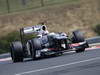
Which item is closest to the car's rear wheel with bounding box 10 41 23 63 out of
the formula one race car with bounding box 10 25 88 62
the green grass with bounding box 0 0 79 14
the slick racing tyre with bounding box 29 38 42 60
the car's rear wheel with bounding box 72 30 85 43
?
the formula one race car with bounding box 10 25 88 62

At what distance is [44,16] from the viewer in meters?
38.8

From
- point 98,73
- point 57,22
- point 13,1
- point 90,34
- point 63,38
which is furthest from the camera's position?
point 13,1

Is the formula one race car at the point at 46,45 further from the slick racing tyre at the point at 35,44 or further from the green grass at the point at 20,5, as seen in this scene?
the green grass at the point at 20,5

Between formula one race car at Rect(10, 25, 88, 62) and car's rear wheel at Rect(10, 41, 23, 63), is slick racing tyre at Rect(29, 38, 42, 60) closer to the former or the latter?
formula one race car at Rect(10, 25, 88, 62)

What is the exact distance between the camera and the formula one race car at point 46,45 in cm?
1934

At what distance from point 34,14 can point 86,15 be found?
3996 mm

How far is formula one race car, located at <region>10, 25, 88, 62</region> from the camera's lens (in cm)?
1934

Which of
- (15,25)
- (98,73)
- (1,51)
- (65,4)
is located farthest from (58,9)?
(98,73)

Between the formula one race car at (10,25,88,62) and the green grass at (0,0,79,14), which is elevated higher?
the green grass at (0,0,79,14)

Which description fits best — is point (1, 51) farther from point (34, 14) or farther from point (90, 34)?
point (34, 14)

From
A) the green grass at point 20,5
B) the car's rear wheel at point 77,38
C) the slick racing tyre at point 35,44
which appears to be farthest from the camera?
the green grass at point 20,5

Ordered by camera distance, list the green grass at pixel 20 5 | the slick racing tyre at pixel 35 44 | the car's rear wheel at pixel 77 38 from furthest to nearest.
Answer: the green grass at pixel 20 5 → the car's rear wheel at pixel 77 38 → the slick racing tyre at pixel 35 44

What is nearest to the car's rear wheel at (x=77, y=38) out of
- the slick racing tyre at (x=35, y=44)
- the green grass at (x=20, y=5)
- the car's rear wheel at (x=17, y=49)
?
the slick racing tyre at (x=35, y=44)

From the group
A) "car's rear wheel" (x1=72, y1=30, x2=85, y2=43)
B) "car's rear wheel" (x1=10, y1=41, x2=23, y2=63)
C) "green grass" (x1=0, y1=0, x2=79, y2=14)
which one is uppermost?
"green grass" (x1=0, y1=0, x2=79, y2=14)
